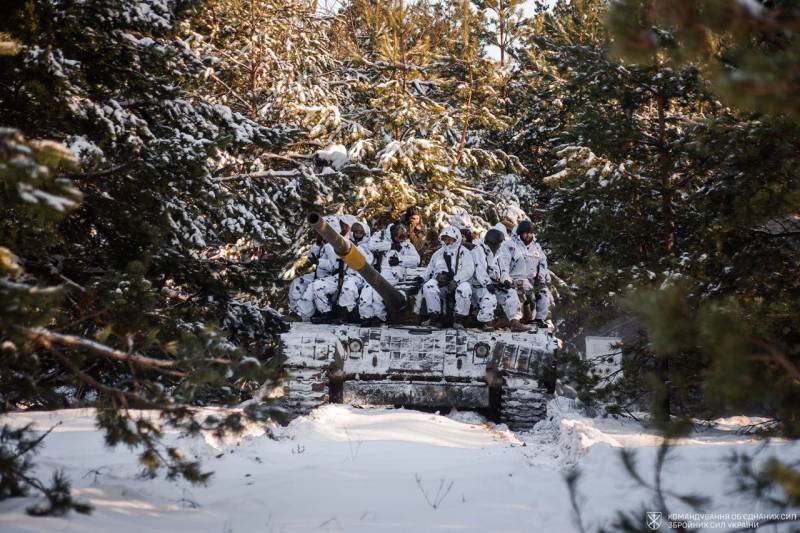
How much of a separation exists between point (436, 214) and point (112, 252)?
9.49 m

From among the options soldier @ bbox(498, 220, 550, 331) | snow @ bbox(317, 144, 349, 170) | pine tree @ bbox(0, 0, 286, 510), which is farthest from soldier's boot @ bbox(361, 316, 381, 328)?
snow @ bbox(317, 144, 349, 170)

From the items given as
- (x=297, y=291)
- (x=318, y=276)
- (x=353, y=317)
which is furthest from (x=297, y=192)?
(x=353, y=317)

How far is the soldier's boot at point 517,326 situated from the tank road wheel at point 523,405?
0.95 m

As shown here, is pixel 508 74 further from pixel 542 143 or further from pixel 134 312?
pixel 134 312

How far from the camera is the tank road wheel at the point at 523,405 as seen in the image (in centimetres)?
1019

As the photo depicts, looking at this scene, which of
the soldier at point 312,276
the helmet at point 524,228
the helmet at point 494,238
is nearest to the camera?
the soldier at point 312,276

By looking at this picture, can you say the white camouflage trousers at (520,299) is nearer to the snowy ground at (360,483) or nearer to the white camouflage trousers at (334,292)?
the white camouflage trousers at (334,292)

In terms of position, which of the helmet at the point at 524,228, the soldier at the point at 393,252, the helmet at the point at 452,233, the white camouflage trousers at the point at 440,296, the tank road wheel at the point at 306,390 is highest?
the helmet at the point at 524,228

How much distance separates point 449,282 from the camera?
11.2 meters

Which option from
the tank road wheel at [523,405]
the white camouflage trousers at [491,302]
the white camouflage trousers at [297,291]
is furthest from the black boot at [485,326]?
the white camouflage trousers at [297,291]

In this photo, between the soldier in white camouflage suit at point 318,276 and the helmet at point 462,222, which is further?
the helmet at point 462,222

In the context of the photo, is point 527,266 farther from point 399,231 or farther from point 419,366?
point 419,366

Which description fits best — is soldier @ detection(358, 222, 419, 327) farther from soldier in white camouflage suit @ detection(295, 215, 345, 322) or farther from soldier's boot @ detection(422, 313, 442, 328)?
soldier's boot @ detection(422, 313, 442, 328)

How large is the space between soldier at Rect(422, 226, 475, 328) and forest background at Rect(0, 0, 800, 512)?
5.09 feet
